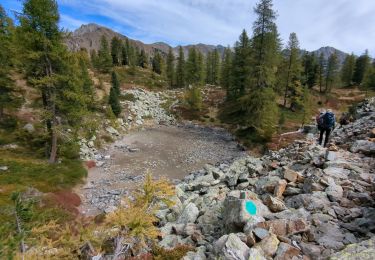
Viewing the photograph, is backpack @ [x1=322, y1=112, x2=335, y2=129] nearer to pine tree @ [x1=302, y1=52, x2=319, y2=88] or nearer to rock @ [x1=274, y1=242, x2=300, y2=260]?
rock @ [x1=274, y1=242, x2=300, y2=260]

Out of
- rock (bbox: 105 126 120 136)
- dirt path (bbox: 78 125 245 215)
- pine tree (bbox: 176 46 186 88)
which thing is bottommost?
dirt path (bbox: 78 125 245 215)

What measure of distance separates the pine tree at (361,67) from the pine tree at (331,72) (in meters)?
18.7

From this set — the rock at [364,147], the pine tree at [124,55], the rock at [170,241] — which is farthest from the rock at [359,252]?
the pine tree at [124,55]

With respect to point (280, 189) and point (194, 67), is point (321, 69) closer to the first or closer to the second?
point (194, 67)

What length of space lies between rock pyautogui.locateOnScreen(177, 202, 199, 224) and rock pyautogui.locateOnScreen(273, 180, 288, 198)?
3363 mm

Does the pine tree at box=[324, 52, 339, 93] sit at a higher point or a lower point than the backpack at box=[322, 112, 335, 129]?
higher

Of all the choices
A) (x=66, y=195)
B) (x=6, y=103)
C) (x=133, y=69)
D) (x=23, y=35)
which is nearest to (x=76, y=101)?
(x=23, y=35)

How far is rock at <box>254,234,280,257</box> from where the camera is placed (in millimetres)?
6309

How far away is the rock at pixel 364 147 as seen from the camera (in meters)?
11.7

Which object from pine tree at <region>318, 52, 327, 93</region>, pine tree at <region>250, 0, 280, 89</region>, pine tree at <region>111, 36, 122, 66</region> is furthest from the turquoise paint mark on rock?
pine tree at <region>111, 36, 122, 66</region>

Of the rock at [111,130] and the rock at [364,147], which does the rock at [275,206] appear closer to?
the rock at [364,147]

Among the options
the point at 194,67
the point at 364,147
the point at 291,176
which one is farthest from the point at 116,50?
the point at 291,176

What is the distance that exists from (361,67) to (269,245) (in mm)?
85240

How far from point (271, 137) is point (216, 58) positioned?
52436 millimetres
